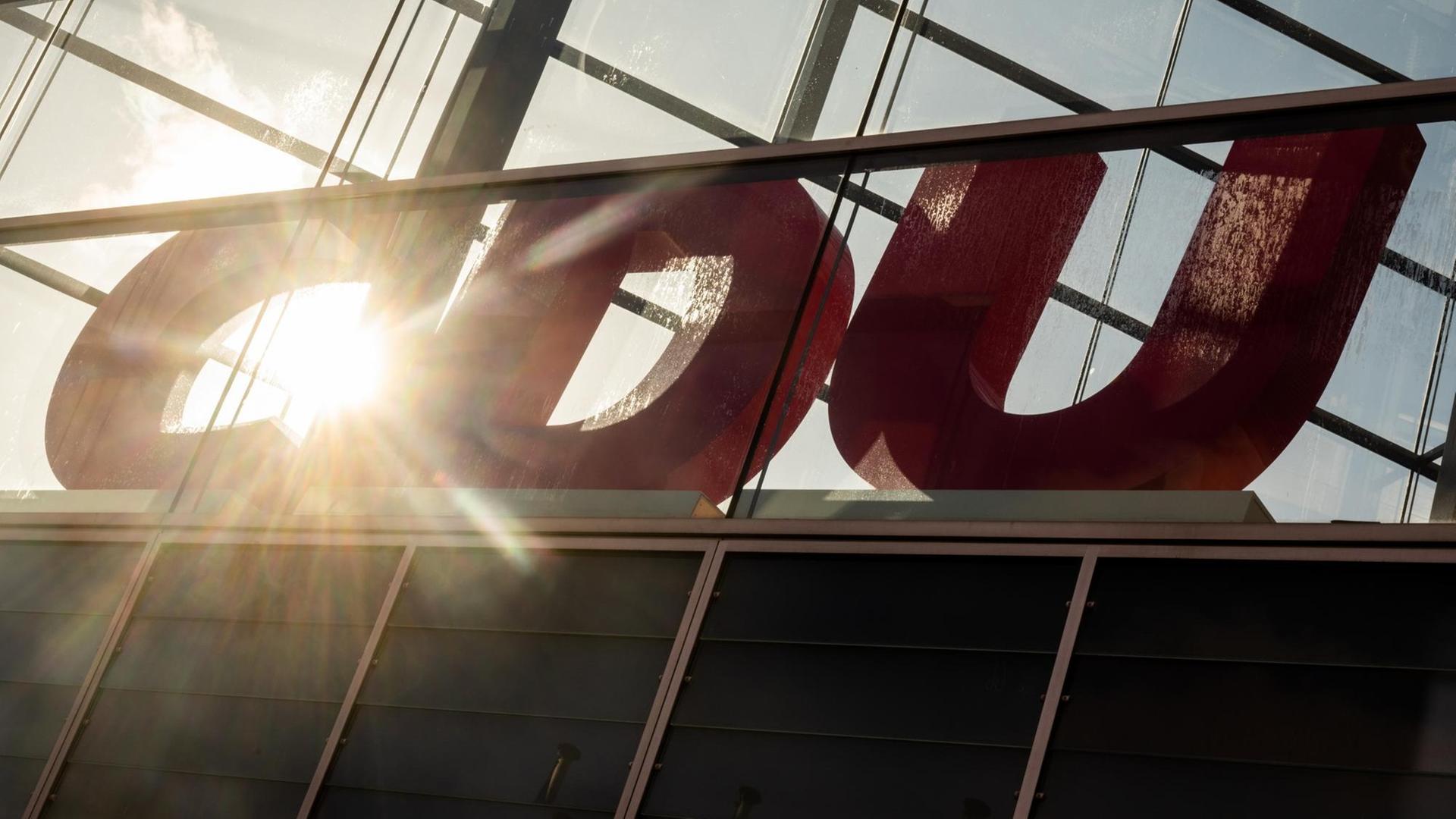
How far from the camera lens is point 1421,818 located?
3430 mm

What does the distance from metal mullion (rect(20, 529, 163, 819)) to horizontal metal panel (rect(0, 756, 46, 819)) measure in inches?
1.5

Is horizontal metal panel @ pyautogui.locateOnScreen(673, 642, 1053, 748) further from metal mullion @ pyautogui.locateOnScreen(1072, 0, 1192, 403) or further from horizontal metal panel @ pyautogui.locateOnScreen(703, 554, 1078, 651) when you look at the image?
→ metal mullion @ pyautogui.locateOnScreen(1072, 0, 1192, 403)

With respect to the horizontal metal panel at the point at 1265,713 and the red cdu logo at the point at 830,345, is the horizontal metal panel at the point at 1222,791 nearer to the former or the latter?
the horizontal metal panel at the point at 1265,713

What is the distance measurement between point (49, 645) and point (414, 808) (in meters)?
2.20

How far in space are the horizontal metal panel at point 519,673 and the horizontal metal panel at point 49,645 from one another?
4.95ft

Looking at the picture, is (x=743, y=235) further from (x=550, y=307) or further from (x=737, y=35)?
(x=737, y=35)

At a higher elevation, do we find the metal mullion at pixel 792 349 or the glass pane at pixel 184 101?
the glass pane at pixel 184 101

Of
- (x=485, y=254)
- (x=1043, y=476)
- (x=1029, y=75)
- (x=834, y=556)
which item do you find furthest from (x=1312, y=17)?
(x=485, y=254)

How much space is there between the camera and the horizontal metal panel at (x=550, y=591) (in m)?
4.92

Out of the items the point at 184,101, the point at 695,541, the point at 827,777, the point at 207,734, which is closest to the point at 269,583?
the point at 207,734

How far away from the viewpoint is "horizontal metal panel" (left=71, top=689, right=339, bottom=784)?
17.1ft

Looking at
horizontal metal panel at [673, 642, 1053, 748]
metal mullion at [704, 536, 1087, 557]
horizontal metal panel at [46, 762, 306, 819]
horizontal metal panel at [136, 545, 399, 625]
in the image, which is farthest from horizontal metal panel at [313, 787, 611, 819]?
metal mullion at [704, 536, 1087, 557]

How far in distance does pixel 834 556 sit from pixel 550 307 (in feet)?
6.99

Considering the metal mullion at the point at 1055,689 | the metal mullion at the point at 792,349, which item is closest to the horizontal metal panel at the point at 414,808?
the metal mullion at the point at 792,349
